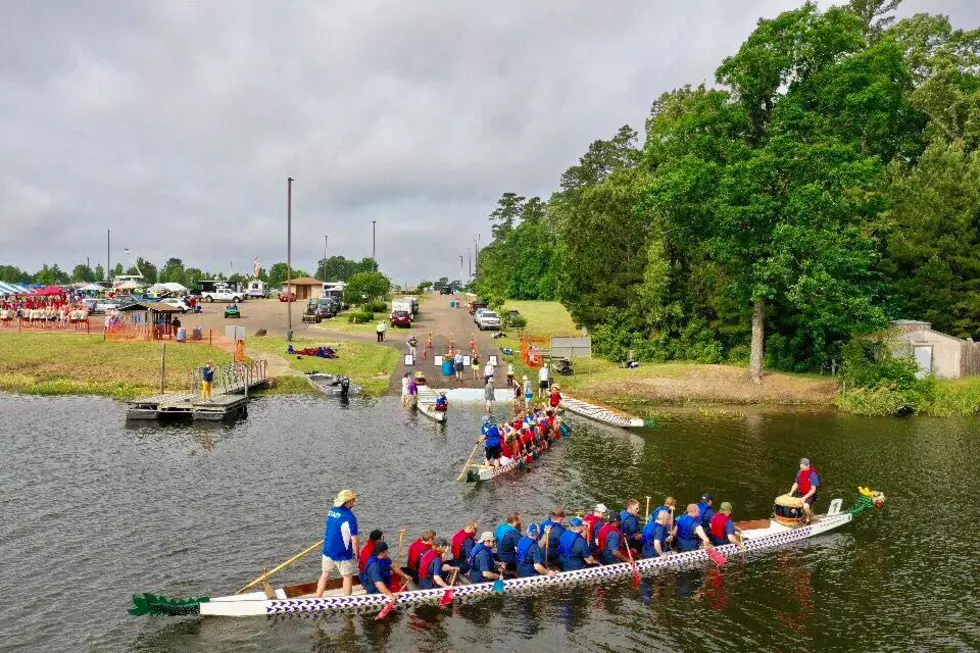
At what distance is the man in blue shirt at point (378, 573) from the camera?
16.8 meters

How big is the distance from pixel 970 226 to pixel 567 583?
44.8 meters

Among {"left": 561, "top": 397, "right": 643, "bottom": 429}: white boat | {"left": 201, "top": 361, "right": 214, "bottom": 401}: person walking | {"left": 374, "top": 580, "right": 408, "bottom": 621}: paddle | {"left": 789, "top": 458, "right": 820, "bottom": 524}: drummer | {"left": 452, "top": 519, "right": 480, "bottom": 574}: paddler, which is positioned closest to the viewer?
{"left": 374, "top": 580, "right": 408, "bottom": 621}: paddle

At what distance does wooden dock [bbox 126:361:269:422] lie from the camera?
125 feet

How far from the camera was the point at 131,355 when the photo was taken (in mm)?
51469

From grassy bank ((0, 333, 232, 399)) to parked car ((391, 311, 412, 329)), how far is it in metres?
24.5

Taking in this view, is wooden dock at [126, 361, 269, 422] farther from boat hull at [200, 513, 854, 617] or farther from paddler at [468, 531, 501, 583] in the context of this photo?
paddler at [468, 531, 501, 583]

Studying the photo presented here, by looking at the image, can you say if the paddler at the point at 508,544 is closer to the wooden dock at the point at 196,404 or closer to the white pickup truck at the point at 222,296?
the wooden dock at the point at 196,404

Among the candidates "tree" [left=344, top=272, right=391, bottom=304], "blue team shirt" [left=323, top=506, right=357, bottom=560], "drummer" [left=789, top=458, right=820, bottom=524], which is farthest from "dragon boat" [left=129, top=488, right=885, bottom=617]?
"tree" [left=344, top=272, right=391, bottom=304]

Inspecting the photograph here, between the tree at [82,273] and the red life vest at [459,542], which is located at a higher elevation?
the tree at [82,273]

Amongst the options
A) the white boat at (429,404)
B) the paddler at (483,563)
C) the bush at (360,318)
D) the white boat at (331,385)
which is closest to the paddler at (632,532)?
the paddler at (483,563)

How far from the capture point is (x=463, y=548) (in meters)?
18.2

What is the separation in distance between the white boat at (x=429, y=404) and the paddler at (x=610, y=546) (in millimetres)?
18841

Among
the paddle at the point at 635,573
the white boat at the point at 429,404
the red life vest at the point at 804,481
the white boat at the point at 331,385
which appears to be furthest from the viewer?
the white boat at the point at 331,385

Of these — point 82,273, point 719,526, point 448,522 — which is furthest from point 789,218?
point 82,273
